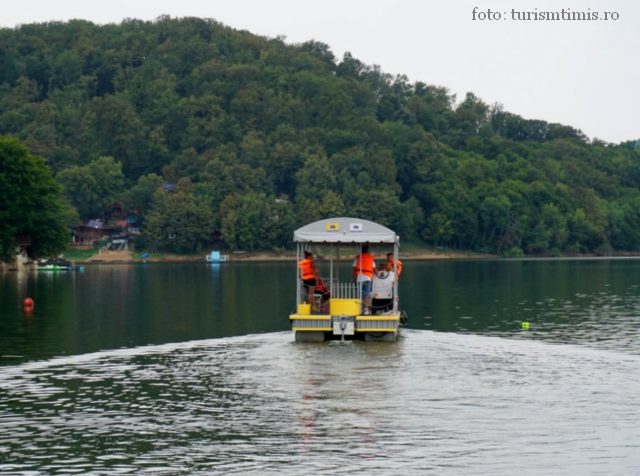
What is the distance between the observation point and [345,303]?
40938mm

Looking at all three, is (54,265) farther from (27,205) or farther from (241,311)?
(241,311)

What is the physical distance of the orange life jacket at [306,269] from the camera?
42781 mm

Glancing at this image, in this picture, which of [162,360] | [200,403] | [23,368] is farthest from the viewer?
[162,360]

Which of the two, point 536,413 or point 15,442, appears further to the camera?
point 536,413

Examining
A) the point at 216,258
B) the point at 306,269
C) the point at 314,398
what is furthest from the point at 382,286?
the point at 216,258

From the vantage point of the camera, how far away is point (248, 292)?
80.8 meters

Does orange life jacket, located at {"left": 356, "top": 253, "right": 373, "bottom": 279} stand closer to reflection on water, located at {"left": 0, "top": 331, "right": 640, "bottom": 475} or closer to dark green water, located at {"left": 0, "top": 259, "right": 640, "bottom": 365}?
reflection on water, located at {"left": 0, "top": 331, "right": 640, "bottom": 475}

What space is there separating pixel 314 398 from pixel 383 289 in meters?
15.7

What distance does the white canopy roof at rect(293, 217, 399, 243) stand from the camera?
139ft

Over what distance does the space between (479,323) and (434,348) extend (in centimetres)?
1324

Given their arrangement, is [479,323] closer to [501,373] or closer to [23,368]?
[501,373]

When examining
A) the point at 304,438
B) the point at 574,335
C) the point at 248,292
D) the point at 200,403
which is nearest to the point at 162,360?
the point at 200,403

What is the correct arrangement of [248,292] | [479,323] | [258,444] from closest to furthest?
[258,444] → [479,323] → [248,292]

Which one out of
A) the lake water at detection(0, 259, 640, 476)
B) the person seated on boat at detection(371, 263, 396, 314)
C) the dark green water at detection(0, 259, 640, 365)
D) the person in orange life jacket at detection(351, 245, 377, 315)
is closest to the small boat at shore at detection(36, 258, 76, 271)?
the dark green water at detection(0, 259, 640, 365)
